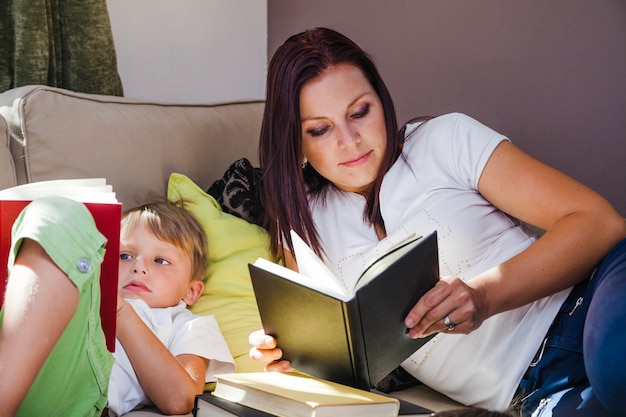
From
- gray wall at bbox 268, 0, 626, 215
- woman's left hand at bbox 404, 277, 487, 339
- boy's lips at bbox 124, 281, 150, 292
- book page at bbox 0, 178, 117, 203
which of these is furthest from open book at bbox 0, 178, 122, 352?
gray wall at bbox 268, 0, 626, 215

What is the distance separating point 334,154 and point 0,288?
27.9 inches

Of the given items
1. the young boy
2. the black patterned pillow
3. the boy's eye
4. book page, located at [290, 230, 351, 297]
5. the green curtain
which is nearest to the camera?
the young boy

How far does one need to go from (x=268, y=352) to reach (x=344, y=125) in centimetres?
51

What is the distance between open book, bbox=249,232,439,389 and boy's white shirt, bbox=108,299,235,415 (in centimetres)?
31

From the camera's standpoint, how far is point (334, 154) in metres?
1.66

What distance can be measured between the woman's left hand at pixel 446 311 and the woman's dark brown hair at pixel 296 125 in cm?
42

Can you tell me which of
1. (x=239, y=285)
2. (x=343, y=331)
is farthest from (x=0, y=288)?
(x=239, y=285)

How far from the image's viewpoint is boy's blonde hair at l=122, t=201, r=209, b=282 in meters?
1.74

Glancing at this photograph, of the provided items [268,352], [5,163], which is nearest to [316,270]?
[268,352]

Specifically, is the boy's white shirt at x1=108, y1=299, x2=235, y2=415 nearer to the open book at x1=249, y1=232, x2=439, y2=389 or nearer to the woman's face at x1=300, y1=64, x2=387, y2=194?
the open book at x1=249, y1=232, x2=439, y2=389

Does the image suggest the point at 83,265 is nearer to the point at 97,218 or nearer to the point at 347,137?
the point at 97,218

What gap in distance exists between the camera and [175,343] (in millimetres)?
1603

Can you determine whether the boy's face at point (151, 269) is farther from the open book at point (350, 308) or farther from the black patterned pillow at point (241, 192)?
the open book at point (350, 308)

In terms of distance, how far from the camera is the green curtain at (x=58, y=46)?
2.15 m
